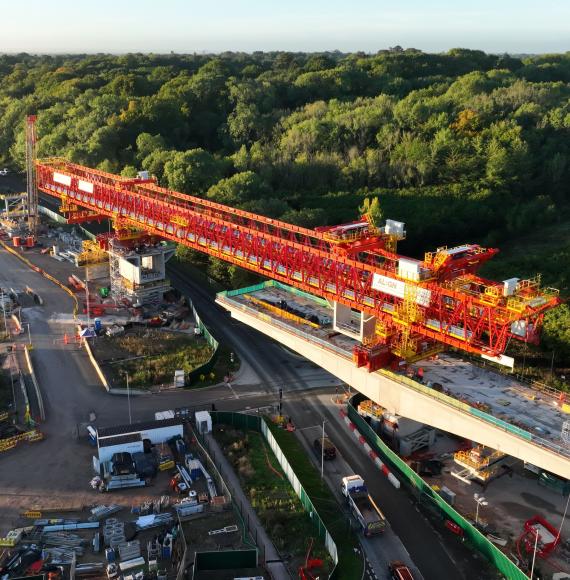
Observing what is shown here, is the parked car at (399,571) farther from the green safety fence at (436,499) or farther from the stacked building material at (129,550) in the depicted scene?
the stacked building material at (129,550)

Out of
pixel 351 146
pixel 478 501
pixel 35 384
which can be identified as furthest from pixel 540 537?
pixel 351 146

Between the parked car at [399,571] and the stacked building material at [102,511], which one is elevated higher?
the stacked building material at [102,511]

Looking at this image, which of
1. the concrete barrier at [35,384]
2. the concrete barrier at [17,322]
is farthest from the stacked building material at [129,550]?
the concrete barrier at [17,322]

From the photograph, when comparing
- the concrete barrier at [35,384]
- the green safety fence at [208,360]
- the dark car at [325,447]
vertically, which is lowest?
the dark car at [325,447]

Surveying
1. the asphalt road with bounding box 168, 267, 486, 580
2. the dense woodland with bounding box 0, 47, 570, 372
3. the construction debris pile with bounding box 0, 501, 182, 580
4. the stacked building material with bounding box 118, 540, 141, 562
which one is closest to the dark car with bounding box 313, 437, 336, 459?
the asphalt road with bounding box 168, 267, 486, 580

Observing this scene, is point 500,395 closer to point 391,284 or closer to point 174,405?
point 391,284

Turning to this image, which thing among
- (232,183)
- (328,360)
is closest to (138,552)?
(328,360)

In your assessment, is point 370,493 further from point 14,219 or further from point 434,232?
point 14,219
